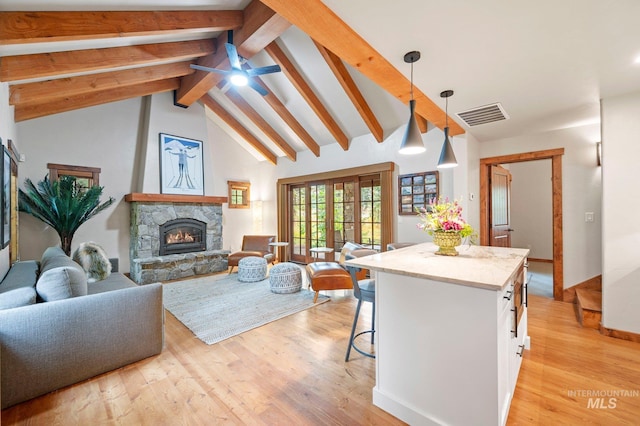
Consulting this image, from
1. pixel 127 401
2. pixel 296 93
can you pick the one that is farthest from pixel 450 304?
pixel 296 93

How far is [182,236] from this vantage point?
552cm

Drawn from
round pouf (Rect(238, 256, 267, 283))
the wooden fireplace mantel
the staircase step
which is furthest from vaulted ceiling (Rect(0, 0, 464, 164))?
round pouf (Rect(238, 256, 267, 283))

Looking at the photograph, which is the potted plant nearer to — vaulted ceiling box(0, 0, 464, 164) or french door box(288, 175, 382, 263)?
vaulted ceiling box(0, 0, 464, 164)

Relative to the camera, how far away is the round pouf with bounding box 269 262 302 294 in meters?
3.90

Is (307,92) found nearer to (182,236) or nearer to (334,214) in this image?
(334,214)

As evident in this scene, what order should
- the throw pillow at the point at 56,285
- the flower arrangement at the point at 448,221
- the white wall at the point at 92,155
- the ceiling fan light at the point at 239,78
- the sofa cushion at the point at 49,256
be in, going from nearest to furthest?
1. the throw pillow at the point at 56,285
2. the flower arrangement at the point at 448,221
3. the sofa cushion at the point at 49,256
4. the ceiling fan light at the point at 239,78
5. the white wall at the point at 92,155

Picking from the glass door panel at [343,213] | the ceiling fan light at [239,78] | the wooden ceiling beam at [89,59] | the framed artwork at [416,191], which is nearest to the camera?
the wooden ceiling beam at [89,59]

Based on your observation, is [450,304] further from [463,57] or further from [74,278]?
[74,278]

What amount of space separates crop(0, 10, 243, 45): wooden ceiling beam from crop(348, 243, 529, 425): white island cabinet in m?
3.10

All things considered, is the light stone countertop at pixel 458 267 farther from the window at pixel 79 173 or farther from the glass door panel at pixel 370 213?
the window at pixel 79 173

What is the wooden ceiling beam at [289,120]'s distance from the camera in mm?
4926

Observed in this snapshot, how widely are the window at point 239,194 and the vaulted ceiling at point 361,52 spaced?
246cm

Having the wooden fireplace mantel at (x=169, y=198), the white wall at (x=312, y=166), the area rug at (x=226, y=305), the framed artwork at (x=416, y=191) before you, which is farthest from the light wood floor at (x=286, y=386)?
the wooden fireplace mantel at (x=169, y=198)

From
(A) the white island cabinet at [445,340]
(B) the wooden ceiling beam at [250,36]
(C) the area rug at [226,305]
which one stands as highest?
(B) the wooden ceiling beam at [250,36]
